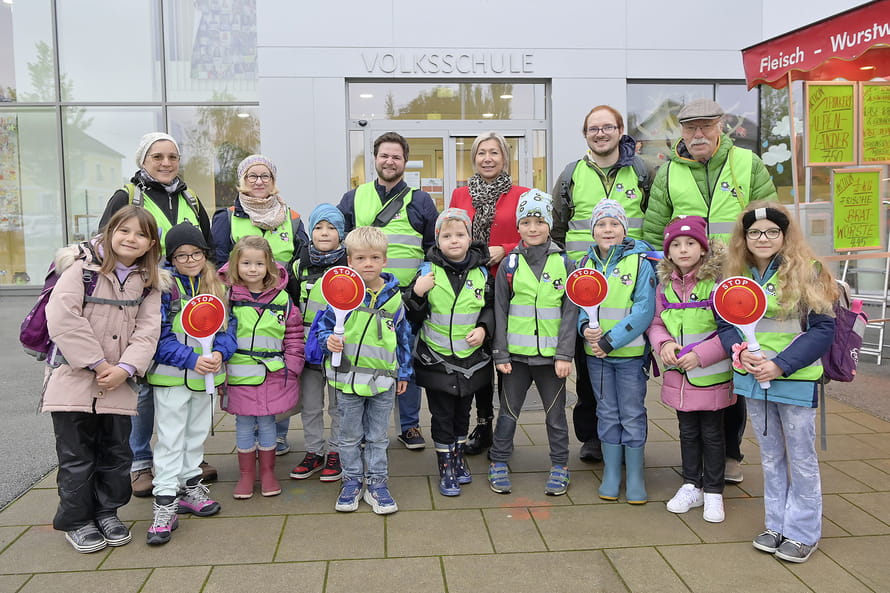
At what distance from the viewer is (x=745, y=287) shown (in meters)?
3.21

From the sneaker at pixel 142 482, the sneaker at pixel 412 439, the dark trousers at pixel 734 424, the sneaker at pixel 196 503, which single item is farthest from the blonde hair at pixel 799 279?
the sneaker at pixel 142 482

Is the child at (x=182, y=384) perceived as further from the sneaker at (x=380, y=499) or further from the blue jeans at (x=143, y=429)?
the sneaker at (x=380, y=499)

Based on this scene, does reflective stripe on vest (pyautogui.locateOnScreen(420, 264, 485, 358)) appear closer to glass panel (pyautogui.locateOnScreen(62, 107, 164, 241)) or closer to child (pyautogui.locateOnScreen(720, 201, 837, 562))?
child (pyautogui.locateOnScreen(720, 201, 837, 562))

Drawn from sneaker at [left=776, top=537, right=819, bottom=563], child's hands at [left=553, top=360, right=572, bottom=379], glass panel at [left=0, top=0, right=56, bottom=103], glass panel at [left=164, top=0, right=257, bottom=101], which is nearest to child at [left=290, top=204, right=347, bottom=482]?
child's hands at [left=553, top=360, right=572, bottom=379]

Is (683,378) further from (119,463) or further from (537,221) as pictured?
(119,463)

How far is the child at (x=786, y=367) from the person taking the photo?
3.19 metres

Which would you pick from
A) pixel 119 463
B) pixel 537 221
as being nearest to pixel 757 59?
pixel 537 221

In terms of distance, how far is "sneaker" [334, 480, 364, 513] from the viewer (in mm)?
3795

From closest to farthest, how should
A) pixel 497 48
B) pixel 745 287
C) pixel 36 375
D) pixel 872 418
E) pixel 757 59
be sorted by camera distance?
pixel 745 287 → pixel 872 418 → pixel 757 59 → pixel 36 375 → pixel 497 48

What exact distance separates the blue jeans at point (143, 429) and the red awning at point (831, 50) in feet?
18.4

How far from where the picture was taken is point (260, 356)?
3.94 m

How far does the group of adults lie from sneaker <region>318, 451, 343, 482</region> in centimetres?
58

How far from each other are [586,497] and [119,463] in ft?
8.10

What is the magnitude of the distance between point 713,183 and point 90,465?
12.0 feet
